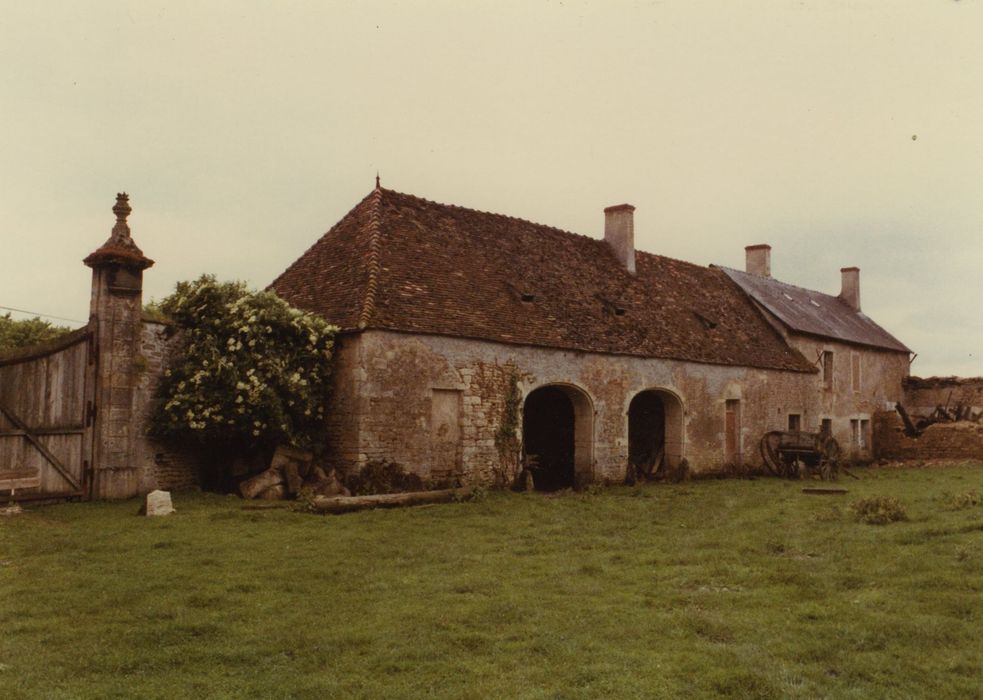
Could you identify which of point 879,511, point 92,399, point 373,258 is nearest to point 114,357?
point 92,399

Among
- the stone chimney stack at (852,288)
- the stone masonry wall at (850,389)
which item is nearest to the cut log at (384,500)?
the stone masonry wall at (850,389)

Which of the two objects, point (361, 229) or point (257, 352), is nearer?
point (257, 352)

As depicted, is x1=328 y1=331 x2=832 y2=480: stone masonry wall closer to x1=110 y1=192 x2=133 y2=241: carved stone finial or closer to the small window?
x1=110 y1=192 x2=133 y2=241: carved stone finial

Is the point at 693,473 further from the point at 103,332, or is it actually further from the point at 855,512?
the point at 103,332

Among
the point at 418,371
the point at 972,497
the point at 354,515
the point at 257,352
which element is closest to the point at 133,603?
the point at 354,515

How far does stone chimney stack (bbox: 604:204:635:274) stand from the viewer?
80.4 feet

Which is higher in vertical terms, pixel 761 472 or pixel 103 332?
pixel 103 332

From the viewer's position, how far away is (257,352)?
579 inches

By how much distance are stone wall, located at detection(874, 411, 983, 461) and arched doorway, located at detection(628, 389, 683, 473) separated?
13730mm

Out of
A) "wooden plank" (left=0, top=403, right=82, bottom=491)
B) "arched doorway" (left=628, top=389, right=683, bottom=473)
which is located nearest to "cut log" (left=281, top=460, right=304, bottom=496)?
"wooden plank" (left=0, top=403, right=82, bottom=491)

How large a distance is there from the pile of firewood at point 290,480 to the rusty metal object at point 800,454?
14266 mm

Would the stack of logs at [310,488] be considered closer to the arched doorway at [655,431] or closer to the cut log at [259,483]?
the cut log at [259,483]

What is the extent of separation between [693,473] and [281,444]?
11952 mm

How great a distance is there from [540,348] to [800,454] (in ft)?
32.3
